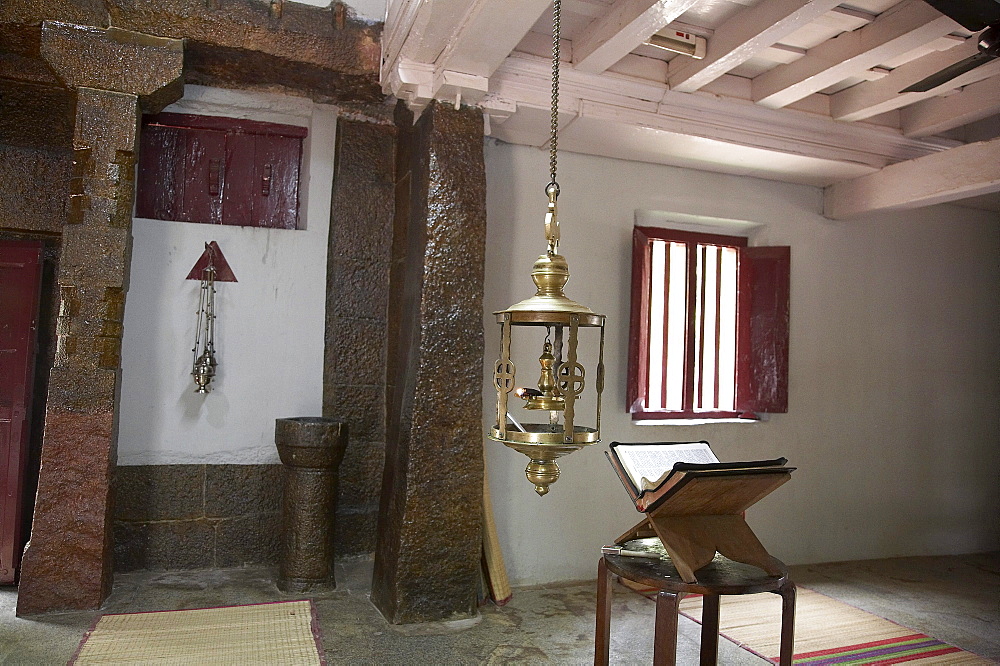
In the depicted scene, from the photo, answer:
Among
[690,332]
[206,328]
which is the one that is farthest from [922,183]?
[206,328]

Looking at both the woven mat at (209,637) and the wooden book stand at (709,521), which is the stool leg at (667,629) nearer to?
the wooden book stand at (709,521)

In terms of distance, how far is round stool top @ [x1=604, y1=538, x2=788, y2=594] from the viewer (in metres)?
2.40

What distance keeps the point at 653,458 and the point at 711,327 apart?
249 cm

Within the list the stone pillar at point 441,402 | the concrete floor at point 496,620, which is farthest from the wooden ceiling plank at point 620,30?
the concrete floor at point 496,620

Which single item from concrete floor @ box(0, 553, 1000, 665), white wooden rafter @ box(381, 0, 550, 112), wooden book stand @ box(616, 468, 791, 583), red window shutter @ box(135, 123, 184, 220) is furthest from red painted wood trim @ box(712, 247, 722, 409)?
red window shutter @ box(135, 123, 184, 220)

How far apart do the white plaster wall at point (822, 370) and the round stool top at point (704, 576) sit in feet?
6.03

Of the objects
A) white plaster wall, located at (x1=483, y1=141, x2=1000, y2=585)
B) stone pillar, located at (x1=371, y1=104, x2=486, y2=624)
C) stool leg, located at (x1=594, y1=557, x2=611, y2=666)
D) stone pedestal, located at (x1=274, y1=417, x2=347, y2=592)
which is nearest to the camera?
stool leg, located at (x1=594, y1=557, x2=611, y2=666)

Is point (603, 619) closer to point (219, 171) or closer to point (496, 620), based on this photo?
point (496, 620)

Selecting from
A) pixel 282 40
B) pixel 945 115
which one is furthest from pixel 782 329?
pixel 282 40

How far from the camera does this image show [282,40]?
3787 mm

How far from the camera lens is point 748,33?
350cm

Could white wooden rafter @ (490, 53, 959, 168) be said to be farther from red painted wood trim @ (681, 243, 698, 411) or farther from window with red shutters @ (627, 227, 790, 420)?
red painted wood trim @ (681, 243, 698, 411)

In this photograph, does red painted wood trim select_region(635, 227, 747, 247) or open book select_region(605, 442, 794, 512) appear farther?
red painted wood trim select_region(635, 227, 747, 247)

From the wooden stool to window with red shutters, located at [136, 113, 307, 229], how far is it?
2816 millimetres
